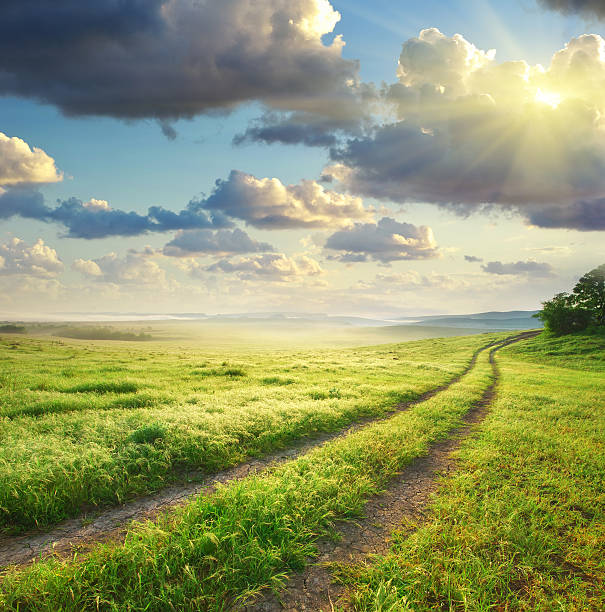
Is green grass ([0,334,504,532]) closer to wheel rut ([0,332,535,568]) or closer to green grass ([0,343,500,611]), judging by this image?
wheel rut ([0,332,535,568])

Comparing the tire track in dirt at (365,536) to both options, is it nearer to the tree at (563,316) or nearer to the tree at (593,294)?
the tree at (563,316)

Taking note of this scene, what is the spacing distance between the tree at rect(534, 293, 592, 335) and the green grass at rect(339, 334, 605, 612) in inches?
2504

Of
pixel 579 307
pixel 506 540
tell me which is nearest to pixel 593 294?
pixel 579 307

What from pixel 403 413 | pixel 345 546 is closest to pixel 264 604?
pixel 345 546

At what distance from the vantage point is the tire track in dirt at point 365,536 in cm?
393

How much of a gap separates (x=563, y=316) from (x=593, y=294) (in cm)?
768

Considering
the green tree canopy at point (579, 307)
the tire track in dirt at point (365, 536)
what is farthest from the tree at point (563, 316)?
the tire track in dirt at point (365, 536)

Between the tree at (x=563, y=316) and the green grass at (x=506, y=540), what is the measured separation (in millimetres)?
63600

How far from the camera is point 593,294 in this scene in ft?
199

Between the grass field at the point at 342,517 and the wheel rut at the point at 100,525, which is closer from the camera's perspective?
the grass field at the point at 342,517

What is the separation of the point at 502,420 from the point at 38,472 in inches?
623

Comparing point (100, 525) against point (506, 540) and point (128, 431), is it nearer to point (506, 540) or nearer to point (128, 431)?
point (128, 431)

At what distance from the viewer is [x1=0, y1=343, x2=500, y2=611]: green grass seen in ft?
12.4

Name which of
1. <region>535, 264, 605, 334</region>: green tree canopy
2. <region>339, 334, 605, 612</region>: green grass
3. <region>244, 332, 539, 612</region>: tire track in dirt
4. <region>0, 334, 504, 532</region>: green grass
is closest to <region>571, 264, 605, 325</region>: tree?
<region>535, 264, 605, 334</region>: green tree canopy
